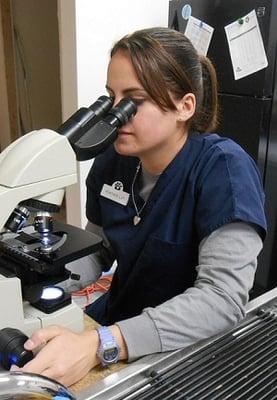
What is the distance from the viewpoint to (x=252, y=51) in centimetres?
172

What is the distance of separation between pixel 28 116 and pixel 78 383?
3.67m

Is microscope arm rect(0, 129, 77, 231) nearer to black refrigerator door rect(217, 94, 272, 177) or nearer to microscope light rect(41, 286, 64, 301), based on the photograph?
microscope light rect(41, 286, 64, 301)

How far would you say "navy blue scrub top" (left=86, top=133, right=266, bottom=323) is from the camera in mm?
887

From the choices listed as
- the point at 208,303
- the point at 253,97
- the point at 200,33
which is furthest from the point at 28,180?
the point at 200,33

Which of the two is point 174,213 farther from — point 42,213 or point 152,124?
point 42,213

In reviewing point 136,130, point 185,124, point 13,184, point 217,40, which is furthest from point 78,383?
point 217,40

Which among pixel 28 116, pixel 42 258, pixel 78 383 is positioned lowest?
pixel 28 116

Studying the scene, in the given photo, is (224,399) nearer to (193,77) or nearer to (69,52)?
(193,77)

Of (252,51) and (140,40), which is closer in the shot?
(140,40)

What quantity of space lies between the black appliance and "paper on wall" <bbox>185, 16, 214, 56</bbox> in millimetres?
22

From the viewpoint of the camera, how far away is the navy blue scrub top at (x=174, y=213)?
0.89 m

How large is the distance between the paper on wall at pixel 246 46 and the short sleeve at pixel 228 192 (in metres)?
0.89

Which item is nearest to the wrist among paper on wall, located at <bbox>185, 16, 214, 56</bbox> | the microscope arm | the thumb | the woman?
the woman

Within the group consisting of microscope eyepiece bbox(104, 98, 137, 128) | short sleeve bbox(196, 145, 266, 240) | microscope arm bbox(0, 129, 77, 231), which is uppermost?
microscope eyepiece bbox(104, 98, 137, 128)
